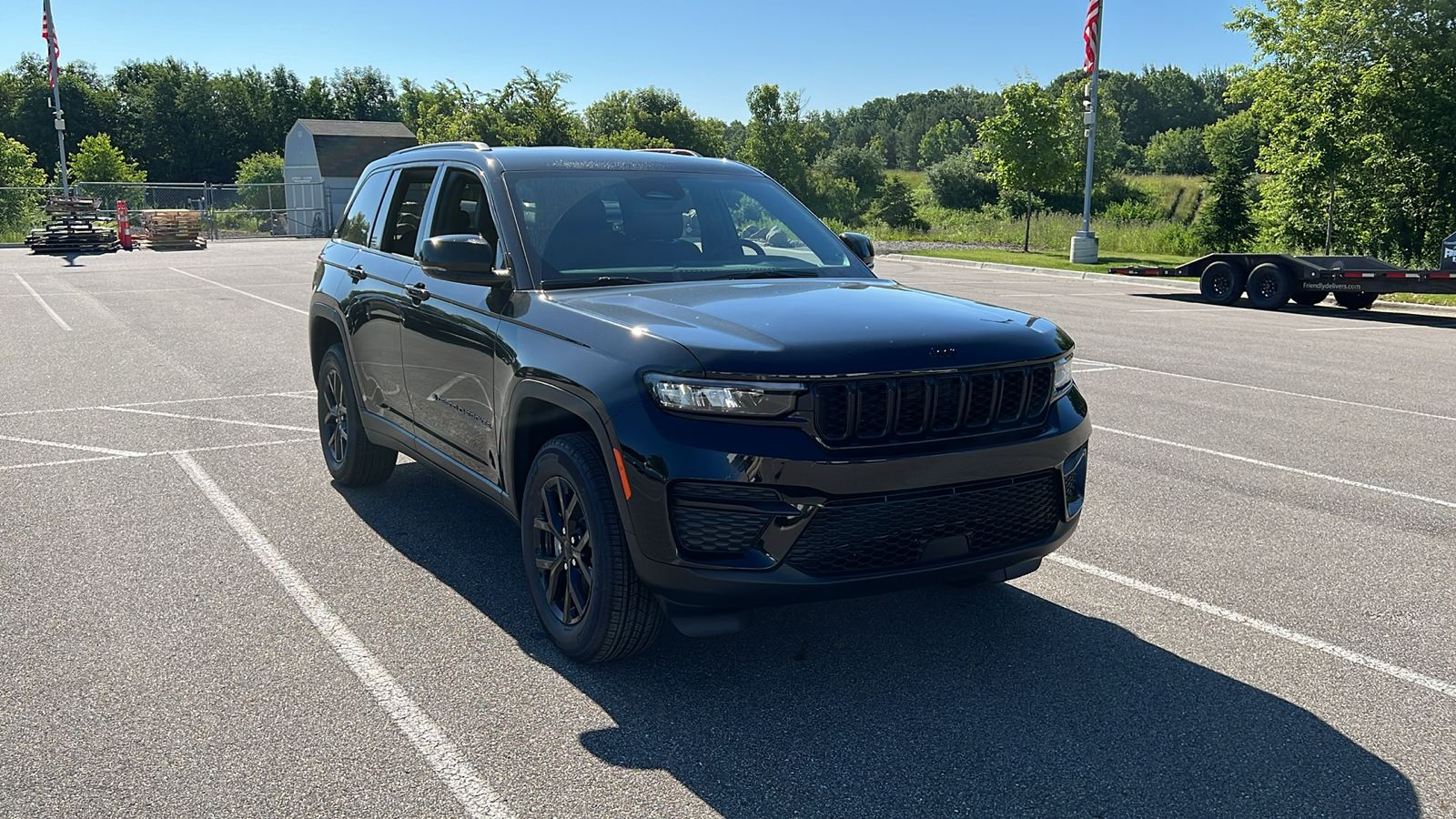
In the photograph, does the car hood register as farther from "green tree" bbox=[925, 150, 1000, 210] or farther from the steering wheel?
"green tree" bbox=[925, 150, 1000, 210]

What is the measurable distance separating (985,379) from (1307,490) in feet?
13.1

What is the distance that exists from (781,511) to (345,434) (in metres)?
3.89

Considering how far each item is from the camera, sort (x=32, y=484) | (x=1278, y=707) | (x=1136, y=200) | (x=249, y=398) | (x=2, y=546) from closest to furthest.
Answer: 1. (x=1278, y=707)
2. (x=2, y=546)
3. (x=32, y=484)
4. (x=249, y=398)
5. (x=1136, y=200)

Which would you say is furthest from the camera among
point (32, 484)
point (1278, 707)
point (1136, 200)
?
point (1136, 200)

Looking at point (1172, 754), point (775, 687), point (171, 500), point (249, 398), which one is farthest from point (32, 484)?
point (1172, 754)

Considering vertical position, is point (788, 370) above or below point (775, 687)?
above

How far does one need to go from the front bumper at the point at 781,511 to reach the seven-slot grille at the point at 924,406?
72 mm

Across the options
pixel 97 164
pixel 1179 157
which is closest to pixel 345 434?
pixel 97 164

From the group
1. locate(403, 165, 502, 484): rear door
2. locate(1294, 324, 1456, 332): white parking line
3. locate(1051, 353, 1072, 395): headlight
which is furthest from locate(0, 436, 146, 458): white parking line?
locate(1294, 324, 1456, 332): white parking line

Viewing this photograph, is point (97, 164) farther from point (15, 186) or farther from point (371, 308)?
point (371, 308)

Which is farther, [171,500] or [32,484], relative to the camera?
[32,484]

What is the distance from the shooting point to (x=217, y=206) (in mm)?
56469

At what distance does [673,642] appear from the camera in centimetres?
454

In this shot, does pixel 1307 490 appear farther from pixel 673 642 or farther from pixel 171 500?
pixel 171 500
